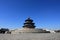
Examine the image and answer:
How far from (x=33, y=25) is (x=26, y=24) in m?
3.23

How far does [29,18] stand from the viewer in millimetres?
55594

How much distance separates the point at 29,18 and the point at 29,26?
4252 mm

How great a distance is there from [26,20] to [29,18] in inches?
66.8

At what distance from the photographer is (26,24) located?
54.4 metres

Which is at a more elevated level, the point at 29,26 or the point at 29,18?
the point at 29,18

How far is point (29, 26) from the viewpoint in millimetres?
53344

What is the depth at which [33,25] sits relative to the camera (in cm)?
5453

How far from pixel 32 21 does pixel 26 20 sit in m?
2.85

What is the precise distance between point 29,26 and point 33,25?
221 cm

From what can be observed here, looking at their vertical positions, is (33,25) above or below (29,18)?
below

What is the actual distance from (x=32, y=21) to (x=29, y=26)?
11.6 ft

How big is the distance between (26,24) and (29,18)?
3.28 metres
